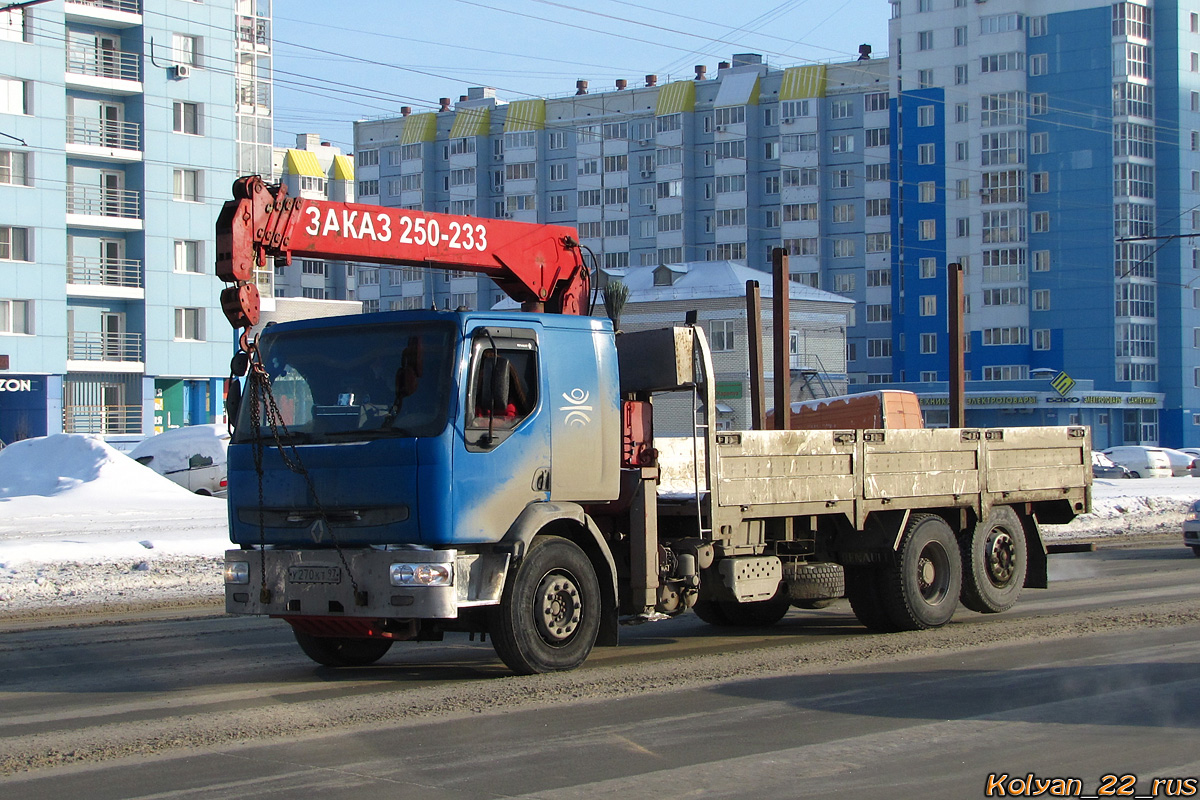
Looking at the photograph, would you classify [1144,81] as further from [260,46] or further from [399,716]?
[399,716]

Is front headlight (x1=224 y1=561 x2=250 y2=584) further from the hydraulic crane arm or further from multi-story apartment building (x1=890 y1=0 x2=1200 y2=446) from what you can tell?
multi-story apartment building (x1=890 y1=0 x2=1200 y2=446)

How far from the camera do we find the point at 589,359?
10484mm

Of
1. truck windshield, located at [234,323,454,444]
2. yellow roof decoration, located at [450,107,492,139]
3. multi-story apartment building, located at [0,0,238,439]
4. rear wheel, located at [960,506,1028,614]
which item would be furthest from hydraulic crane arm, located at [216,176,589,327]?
yellow roof decoration, located at [450,107,492,139]

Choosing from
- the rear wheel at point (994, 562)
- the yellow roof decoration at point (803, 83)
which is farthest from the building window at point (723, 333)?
the rear wheel at point (994, 562)

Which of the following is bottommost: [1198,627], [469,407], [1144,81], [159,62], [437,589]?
[1198,627]

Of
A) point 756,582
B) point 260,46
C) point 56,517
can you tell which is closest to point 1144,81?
point 260,46

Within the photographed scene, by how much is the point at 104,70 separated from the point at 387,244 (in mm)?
51364

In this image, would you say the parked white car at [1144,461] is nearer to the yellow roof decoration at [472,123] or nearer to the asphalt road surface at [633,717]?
the asphalt road surface at [633,717]

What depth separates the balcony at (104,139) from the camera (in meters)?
56.3

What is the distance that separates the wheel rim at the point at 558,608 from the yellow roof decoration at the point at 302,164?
119 m

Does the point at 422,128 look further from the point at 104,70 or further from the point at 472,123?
the point at 104,70

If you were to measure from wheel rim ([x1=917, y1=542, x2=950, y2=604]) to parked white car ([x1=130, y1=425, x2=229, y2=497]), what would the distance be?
26.1 metres

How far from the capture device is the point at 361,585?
9.34 metres

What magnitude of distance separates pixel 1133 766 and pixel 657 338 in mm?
5221
